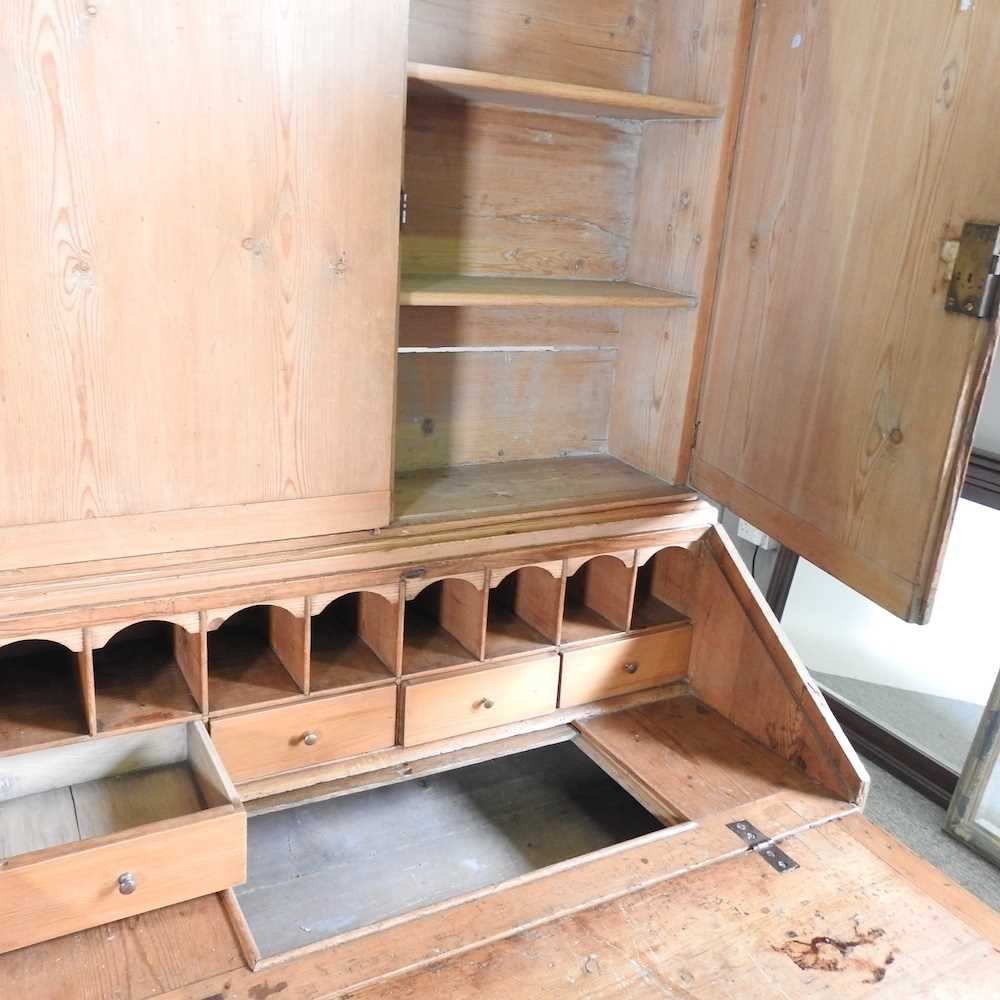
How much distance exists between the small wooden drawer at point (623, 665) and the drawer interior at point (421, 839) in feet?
0.66

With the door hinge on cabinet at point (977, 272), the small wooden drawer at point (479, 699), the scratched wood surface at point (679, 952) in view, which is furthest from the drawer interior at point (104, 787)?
the door hinge on cabinet at point (977, 272)

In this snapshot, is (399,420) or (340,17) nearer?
(340,17)

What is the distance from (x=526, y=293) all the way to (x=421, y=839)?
0.98 metres

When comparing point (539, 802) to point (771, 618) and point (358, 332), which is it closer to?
point (771, 618)

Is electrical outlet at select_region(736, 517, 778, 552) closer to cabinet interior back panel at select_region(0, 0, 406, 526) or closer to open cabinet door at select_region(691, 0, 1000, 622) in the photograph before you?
open cabinet door at select_region(691, 0, 1000, 622)

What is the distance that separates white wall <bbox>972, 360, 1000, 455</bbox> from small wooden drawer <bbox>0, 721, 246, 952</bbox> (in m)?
1.81

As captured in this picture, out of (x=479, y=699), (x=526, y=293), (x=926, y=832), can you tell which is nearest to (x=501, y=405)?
(x=526, y=293)

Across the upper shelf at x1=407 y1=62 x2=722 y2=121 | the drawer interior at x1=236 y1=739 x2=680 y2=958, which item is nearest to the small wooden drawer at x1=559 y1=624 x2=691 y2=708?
the drawer interior at x1=236 y1=739 x2=680 y2=958

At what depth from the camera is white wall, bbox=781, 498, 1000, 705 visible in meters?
2.25

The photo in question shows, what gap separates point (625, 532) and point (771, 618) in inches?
12.5

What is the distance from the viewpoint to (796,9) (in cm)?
148

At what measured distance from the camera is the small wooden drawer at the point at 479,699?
1633mm

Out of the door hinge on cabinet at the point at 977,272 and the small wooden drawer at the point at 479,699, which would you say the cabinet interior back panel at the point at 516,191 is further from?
the door hinge on cabinet at the point at 977,272

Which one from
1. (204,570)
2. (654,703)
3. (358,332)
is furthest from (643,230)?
(204,570)
